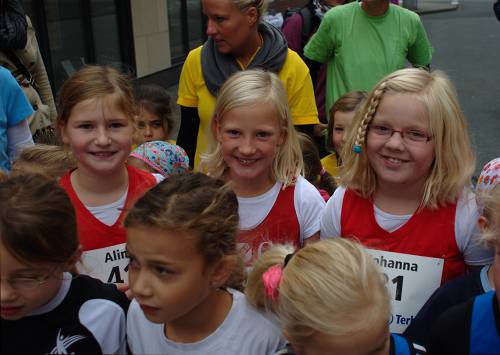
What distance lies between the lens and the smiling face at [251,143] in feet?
8.13

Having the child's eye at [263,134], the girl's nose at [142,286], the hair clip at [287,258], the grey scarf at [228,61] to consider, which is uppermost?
the grey scarf at [228,61]

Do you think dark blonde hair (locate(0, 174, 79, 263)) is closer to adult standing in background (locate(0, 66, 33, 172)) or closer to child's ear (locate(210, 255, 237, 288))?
child's ear (locate(210, 255, 237, 288))

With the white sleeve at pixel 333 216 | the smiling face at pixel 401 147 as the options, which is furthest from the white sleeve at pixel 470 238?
the white sleeve at pixel 333 216

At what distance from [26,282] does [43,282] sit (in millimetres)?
43

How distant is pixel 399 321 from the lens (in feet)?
7.11

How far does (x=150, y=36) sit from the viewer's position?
9.45 m

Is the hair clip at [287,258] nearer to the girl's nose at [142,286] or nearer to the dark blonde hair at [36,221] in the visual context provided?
the girl's nose at [142,286]

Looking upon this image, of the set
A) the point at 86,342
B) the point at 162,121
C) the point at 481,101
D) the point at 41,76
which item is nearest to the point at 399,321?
the point at 86,342

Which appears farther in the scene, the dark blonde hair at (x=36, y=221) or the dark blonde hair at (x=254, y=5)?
the dark blonde hair at (x=254, y=5)

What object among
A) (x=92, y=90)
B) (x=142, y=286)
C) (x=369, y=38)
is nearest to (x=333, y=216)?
(x=142, y=286)

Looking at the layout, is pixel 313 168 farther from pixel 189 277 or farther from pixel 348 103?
pixel 189 277

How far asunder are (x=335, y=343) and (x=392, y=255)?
2.00ft

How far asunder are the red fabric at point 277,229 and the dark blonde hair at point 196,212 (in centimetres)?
53

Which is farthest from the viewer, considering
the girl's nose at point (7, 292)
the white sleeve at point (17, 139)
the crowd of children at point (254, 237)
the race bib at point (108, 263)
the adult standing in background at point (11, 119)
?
the white sleeve at point (17, 139)
